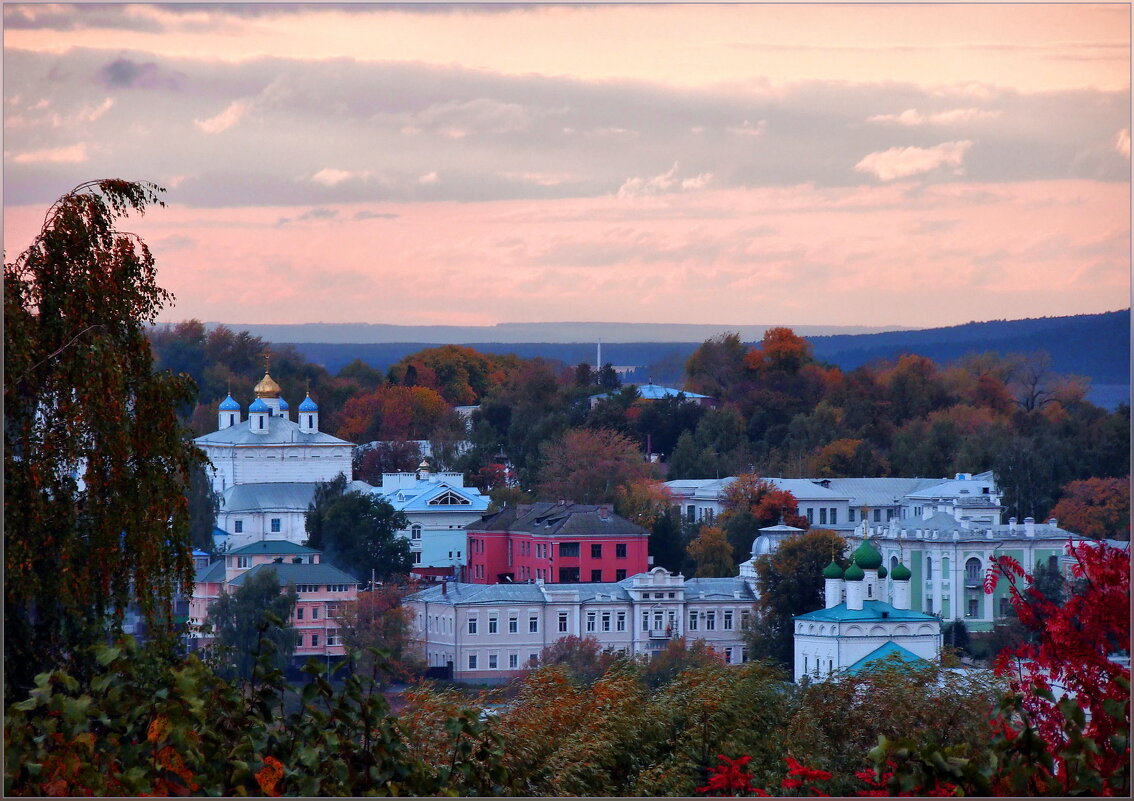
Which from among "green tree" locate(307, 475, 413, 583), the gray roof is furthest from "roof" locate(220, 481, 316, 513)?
"green tree" locate(307, 475, 413, 583)

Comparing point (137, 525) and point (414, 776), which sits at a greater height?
point (137, 525)

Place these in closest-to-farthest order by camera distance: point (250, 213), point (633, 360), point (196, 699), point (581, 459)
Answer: point (196, 699), point (250, 213), point (581, 459), point (633, 360)

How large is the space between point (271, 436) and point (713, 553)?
→ 1146 centimetres

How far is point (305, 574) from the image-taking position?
2455 cm

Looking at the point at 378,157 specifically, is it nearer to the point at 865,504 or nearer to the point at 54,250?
the point at 865,504

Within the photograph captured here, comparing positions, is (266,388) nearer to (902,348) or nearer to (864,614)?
(902,348)

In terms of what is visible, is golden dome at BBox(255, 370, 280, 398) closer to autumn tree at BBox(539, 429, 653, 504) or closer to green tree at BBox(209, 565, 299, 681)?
autumn tree at BBox(539, 429, 653, 504)

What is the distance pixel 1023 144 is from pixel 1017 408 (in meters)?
7.26

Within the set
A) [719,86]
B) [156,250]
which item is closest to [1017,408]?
[719,86]

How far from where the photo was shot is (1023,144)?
28453 millimetres

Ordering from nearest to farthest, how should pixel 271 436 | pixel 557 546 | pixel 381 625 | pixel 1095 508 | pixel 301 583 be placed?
pixel 381 625 < pixel 301 583 < pixel 557 546 < pixel 1095 508 < pixel 271 436

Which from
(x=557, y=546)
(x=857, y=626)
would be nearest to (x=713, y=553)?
(x=557, y=546)

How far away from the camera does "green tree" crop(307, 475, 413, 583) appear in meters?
25.8

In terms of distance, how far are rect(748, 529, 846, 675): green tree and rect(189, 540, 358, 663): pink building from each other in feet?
19.3
